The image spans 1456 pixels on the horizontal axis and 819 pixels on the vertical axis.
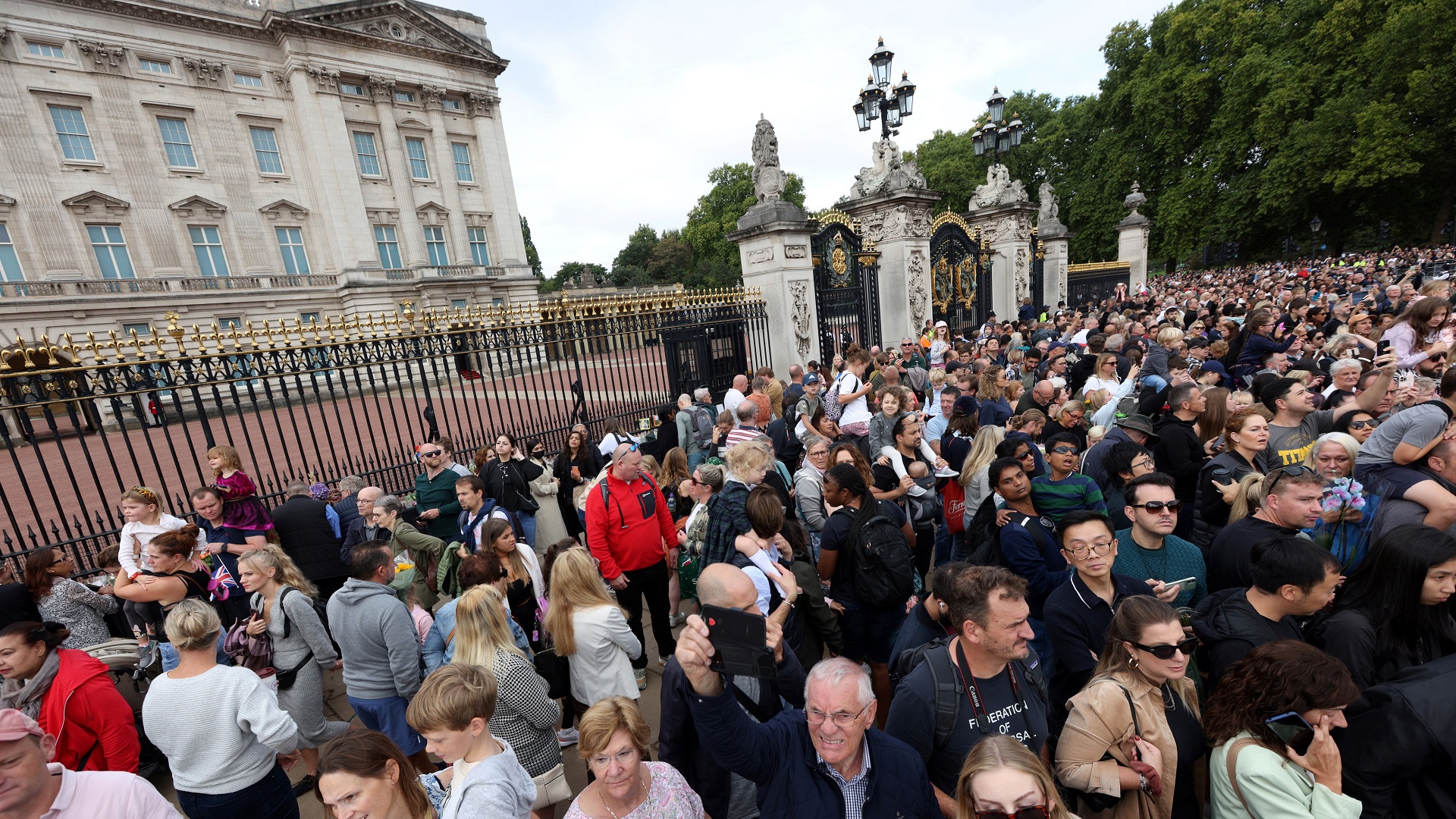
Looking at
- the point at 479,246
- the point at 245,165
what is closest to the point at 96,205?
the point at 245,165

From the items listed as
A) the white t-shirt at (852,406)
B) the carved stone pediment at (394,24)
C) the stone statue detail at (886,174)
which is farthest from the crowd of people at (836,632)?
the carved stone pediment at (394,24)

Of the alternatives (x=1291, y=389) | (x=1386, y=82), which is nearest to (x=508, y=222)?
(x=1291, y=389)

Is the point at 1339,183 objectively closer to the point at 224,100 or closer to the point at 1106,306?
the point at 1106,306

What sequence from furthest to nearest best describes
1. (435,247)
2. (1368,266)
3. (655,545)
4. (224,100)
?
(435,247) < (224,100) < (1368,266) < (655,545)

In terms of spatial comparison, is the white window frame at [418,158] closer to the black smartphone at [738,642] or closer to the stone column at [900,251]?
the stone column at [900,251]

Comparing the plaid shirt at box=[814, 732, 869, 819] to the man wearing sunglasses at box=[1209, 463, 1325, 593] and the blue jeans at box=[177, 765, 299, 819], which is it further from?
the blue jeans at box=[177, 765, 299, 819]

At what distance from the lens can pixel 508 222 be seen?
104 feet

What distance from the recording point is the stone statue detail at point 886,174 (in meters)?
12.0

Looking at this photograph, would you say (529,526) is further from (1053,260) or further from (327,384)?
(1053,260)

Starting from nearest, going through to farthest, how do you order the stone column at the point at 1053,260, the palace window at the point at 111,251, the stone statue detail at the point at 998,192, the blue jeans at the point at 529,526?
1. the blue jeans at the point at 529,526
2. the stone statue detail at the point at 998,192
3. the stone column at the point at 1053,260
4. the palace window at the point at 111,251

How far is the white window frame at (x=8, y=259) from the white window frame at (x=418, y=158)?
14.0m

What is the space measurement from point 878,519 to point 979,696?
119 centimetres

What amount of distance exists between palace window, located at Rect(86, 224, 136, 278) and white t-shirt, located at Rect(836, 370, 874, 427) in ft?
101

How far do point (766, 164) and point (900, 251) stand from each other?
12.5ft
